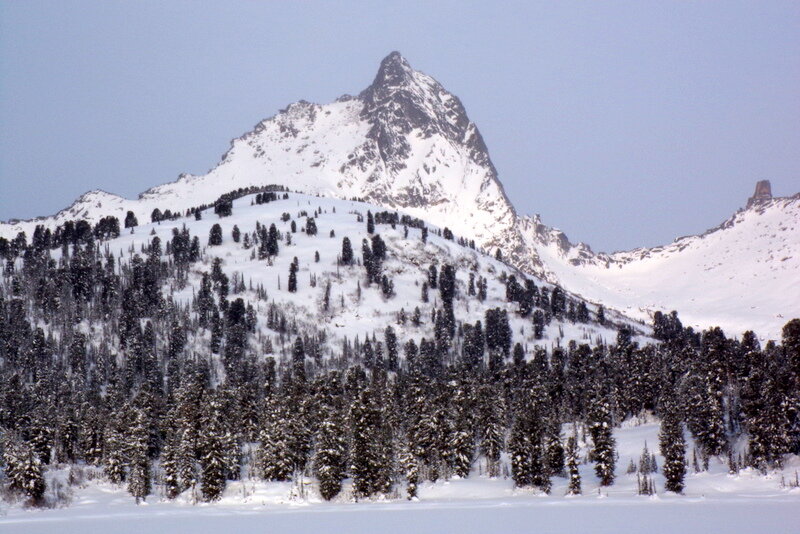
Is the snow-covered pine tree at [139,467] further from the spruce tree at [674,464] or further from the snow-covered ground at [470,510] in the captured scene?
the spruce tree at [674,464]

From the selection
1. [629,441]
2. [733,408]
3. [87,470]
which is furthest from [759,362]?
[87,470]

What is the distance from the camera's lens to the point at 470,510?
72.2 meters

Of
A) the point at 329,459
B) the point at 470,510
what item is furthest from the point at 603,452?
the point at 329,459

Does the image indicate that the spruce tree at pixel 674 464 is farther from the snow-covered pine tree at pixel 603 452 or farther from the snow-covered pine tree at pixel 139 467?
the snow-covered pine tree at pixel 139 467

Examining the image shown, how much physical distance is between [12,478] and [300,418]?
41789mm

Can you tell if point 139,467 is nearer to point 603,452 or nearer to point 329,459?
point 329,459

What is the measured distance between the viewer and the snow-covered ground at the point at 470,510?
5806 centimetres

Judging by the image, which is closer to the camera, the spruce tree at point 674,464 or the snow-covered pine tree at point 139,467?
the spruce tree at point 674,464

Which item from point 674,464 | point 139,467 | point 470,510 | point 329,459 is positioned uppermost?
point 329,459

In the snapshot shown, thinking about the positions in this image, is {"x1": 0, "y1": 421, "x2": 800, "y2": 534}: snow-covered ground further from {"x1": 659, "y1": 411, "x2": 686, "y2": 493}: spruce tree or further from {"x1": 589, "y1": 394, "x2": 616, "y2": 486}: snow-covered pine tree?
{"x1": 659, "y1": 411, "x2": 686, "y2": 493}: spruce tree

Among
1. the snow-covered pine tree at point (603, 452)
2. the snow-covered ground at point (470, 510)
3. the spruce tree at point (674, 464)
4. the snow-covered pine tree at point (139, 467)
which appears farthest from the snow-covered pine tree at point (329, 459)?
the spruce tree at point (674, 464)

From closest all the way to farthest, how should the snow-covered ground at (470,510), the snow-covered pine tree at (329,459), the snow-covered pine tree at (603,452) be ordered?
the snow-covered ground at (470,510)
the snow-covered pine tree at (329,459)
the snow-covered pine tree at (603,452)

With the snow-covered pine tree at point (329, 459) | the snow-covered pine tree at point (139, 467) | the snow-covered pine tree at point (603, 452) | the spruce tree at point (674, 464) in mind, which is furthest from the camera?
the snow-covered pine tree at point (603, 452)

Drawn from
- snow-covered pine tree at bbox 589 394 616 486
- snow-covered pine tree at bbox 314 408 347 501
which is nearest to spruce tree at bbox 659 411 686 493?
snow-covered pine tree at bbox 589 394 616 486
